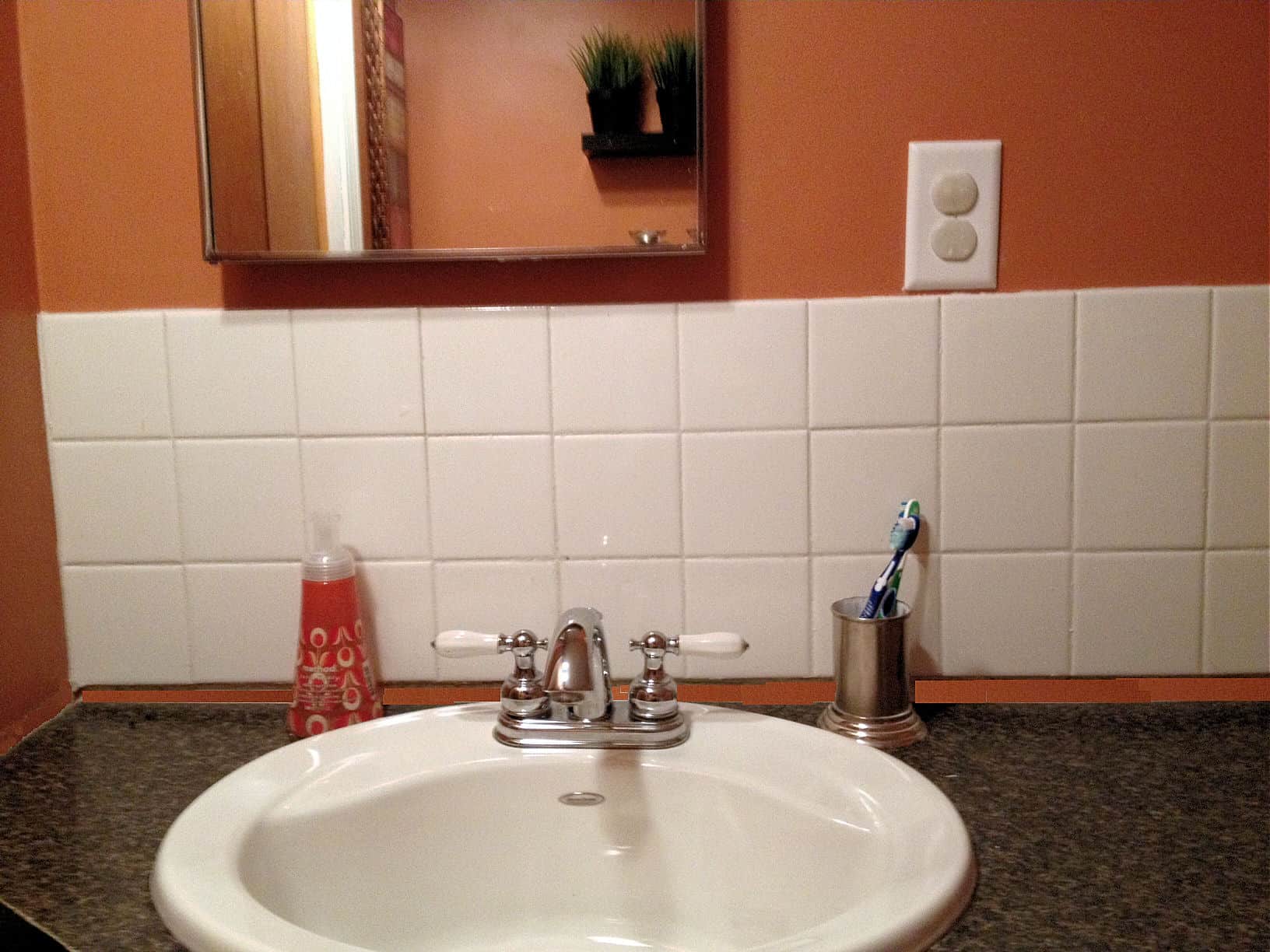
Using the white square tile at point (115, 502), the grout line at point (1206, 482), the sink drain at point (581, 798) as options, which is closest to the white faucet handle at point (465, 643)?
the sink drain at point (581, 798)

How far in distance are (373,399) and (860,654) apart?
0.52m

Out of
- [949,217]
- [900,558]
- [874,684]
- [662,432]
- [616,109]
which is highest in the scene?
[616,109]

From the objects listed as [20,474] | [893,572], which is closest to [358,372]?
[20,474]

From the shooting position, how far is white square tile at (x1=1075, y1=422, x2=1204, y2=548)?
3.25 ft

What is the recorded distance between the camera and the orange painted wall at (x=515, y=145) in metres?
0.96

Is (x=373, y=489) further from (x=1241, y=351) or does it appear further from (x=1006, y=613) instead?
(x=1241, y=351)

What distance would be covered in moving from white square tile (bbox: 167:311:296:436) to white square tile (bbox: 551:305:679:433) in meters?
0.26

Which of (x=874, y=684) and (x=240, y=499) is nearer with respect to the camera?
(x=874, y=684)

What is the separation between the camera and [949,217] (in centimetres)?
97

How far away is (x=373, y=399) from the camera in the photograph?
39.7 inches

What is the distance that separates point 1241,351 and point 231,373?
3.17 ft

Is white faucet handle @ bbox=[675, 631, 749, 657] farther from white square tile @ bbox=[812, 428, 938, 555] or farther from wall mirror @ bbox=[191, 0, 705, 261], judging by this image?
wall mirror @ bbox=[191, 0, 705, 261]

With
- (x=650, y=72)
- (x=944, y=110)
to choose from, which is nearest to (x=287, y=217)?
(x=650, y=72)

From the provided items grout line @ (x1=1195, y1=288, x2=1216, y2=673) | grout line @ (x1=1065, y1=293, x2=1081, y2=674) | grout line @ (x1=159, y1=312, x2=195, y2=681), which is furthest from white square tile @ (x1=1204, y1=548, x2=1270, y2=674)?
grout line @ (x1=159, y1=312, x2=195, y2=681)
